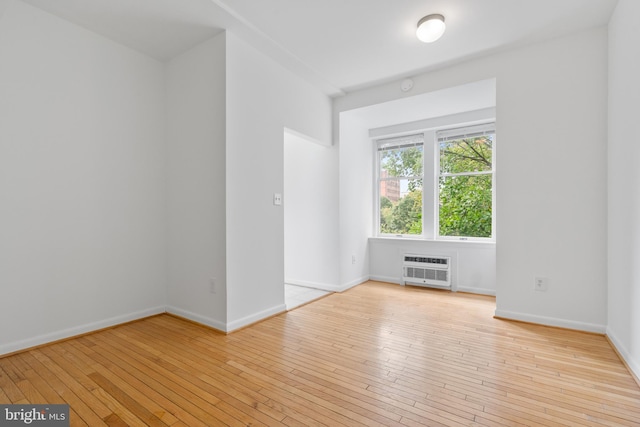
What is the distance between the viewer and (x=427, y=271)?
449 cm

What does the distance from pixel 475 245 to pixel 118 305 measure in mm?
4401

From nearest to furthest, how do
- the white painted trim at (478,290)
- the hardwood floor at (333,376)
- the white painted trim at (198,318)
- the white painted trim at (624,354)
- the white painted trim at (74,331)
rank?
the hardwood floor at (333,376) → the white painted trim at (624,354) → the white painted trim at (74,331) → the white painted trim at (198,318) → the white painted trim at (478,290)

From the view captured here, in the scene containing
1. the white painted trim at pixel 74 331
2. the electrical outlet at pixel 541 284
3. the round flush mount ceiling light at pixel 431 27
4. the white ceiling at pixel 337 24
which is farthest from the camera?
the electrical outlet at pixel 541 284

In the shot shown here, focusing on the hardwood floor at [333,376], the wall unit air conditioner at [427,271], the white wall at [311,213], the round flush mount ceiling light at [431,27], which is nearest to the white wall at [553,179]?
the hardwood floor at [333,376]

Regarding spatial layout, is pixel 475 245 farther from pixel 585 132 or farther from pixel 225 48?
pixel 225 48

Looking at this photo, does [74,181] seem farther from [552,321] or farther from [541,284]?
[552,321]

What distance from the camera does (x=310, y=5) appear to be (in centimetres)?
252

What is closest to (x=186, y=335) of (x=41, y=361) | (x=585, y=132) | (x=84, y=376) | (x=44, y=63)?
(x=84, y=376)

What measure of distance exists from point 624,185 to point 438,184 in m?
2.46

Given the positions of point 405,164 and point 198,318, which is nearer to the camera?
point 198,318

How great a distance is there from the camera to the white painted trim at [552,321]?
110 inches

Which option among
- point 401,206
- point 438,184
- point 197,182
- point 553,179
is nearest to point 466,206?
point 438,184

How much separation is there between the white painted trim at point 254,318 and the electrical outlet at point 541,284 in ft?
8.60

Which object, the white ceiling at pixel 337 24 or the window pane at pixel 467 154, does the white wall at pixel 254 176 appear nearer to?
the white ceiling at pixel 337 24
